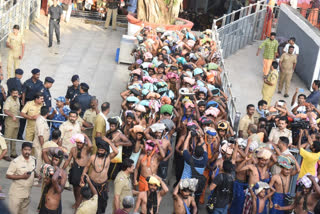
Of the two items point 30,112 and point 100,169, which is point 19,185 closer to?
point 100,169

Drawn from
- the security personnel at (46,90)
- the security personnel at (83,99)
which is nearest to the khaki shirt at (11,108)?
the security personnel at (46,90)

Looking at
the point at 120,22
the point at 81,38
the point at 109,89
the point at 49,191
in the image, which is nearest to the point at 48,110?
the point at 49,191

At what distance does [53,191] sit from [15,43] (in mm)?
7085

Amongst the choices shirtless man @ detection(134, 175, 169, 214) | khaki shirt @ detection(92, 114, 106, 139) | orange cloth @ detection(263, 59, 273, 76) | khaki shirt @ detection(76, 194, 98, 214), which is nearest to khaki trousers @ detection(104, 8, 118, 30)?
orange cloth @ detection(263, 59, 273, 76)

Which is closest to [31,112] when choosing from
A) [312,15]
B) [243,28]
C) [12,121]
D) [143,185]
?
[12,121]

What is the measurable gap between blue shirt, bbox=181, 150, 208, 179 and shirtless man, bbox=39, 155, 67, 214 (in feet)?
7.23

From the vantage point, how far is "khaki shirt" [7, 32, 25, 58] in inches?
637

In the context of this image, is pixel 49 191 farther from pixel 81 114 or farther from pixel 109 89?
pixel 109 89

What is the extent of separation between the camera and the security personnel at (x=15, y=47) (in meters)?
16.2

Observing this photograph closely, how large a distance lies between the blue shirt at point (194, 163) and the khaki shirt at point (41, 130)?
8.66ft

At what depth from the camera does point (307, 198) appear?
10445 mm

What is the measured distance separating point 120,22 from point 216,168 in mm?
12626

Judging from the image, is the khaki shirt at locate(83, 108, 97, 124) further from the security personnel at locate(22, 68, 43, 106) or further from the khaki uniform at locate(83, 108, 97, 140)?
the security personnel at locate(22, 68, 43, 106)

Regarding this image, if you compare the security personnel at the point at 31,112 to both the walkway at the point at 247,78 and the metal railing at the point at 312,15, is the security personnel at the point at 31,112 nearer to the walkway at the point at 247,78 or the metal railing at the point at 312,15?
the walkway at the point at 247,78
